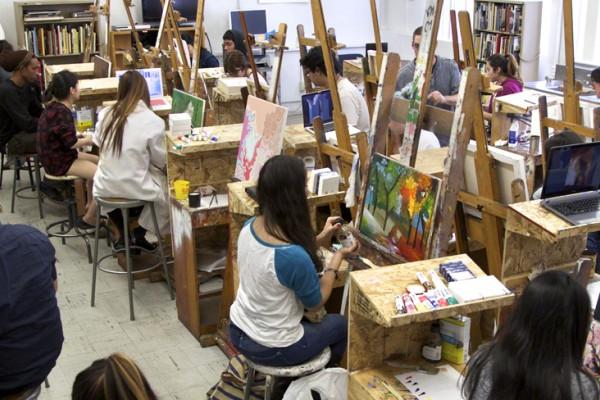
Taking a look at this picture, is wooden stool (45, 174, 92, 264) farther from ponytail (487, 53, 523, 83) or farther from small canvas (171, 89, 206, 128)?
ponytail (487, 53, 523, 83)

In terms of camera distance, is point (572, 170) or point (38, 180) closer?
point (572, 170)

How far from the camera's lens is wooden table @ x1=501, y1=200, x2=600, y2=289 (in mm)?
2992

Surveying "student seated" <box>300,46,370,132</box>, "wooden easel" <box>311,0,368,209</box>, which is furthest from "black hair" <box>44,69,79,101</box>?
"wooden easel" <box>311,0,368,209</box>

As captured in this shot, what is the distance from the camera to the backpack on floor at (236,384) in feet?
11.5

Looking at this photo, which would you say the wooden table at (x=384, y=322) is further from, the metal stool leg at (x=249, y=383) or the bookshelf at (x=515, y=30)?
the bookshelf at (x=515, y=30)

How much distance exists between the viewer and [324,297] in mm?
3193

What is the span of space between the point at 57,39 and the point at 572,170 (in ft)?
27.5

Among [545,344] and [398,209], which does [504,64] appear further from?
[545,344]

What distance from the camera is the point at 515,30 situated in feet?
30.3

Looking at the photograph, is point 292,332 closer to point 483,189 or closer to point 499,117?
point 483,189

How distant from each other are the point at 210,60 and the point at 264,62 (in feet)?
6.58

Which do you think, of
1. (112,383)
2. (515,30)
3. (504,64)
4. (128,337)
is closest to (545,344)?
(112,383)

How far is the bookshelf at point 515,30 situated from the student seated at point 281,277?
6668mm

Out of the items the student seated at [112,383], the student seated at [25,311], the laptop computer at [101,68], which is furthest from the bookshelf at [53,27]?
the student seated at [112,383]
